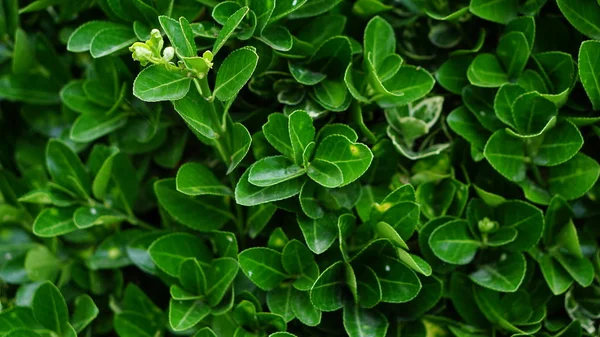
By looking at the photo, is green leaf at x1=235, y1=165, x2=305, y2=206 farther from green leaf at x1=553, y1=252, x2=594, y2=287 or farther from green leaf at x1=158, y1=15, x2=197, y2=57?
green leaf at x1=553, y1=252, x2=594, y2=287

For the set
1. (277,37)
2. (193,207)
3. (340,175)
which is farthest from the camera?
(193,207)

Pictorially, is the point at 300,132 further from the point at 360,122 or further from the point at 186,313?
the point at 186,313

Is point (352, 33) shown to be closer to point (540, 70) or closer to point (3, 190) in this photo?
point (540, 70)

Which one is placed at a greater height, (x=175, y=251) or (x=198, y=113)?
(x=198, y=113)

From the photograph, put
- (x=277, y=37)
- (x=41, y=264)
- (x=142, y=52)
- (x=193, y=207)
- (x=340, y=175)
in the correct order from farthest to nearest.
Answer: (x=41, y=264)
(x=193, y=207)
(x=277, y=37)
(x=340, y=175)
(x=142, y=52)

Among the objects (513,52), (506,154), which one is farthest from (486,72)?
(506,154)

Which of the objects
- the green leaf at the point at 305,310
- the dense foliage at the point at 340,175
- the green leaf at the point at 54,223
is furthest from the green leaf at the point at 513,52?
the green leaf at the point at 54,223

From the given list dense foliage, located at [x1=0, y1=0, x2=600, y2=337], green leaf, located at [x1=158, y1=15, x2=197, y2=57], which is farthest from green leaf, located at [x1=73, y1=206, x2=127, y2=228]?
green leaf, located at [x1=158, y1=15, x2=197, y2=57]

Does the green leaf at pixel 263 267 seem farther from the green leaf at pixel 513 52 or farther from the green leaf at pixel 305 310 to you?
the green leaf at pixel 513 52
